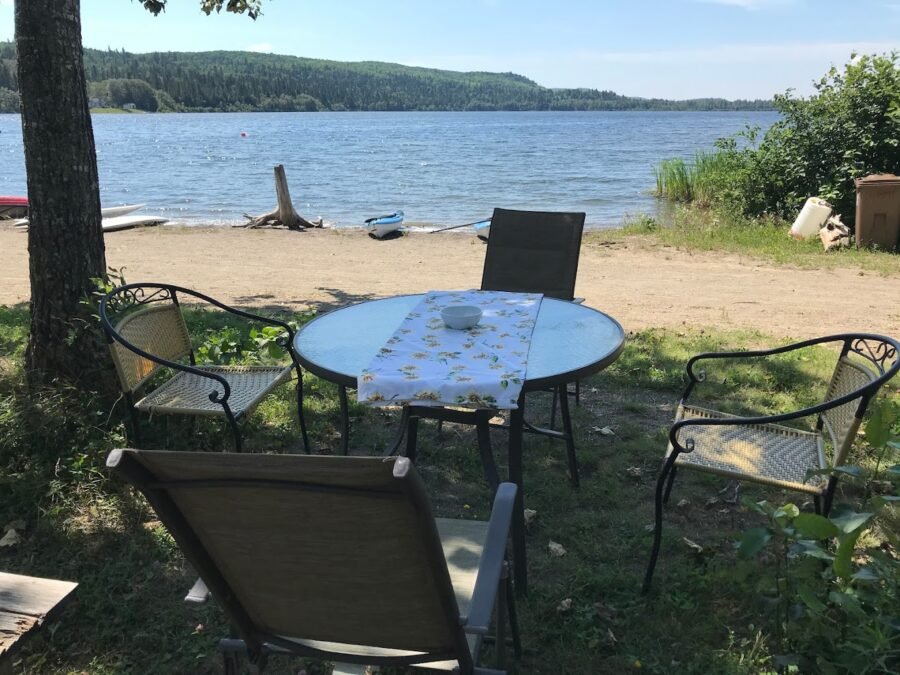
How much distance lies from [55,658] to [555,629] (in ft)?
5.41

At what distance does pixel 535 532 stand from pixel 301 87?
13370 centimetres

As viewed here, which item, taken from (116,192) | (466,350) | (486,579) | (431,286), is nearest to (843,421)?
(466,350)

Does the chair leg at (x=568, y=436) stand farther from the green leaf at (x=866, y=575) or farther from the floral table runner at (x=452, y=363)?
the green leaf at (x=866, y=575)

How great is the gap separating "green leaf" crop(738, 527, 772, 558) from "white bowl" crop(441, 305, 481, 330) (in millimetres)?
1335

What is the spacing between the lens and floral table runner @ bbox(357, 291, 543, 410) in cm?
234

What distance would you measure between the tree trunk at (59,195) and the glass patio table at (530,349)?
1.33m

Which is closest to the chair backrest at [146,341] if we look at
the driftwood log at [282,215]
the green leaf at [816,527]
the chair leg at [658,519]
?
the chair leg at [658,519]

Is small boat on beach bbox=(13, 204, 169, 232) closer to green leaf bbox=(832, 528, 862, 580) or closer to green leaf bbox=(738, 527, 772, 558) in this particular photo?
green leaf bbox=(738, 527, 772, 558)

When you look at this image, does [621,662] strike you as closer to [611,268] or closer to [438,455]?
[438,455]

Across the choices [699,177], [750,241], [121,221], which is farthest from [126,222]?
[699,177]

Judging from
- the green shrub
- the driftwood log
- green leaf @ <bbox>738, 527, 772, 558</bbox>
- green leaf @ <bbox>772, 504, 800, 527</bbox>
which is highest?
the green shrub

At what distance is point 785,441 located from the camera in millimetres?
2846

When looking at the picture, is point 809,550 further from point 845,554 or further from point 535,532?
point 535,532

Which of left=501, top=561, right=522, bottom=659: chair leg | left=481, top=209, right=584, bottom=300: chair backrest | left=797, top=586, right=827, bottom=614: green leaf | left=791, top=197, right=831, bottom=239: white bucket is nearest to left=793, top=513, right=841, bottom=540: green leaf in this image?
left=797, top=586, right=827, bottom=614: green leaf
